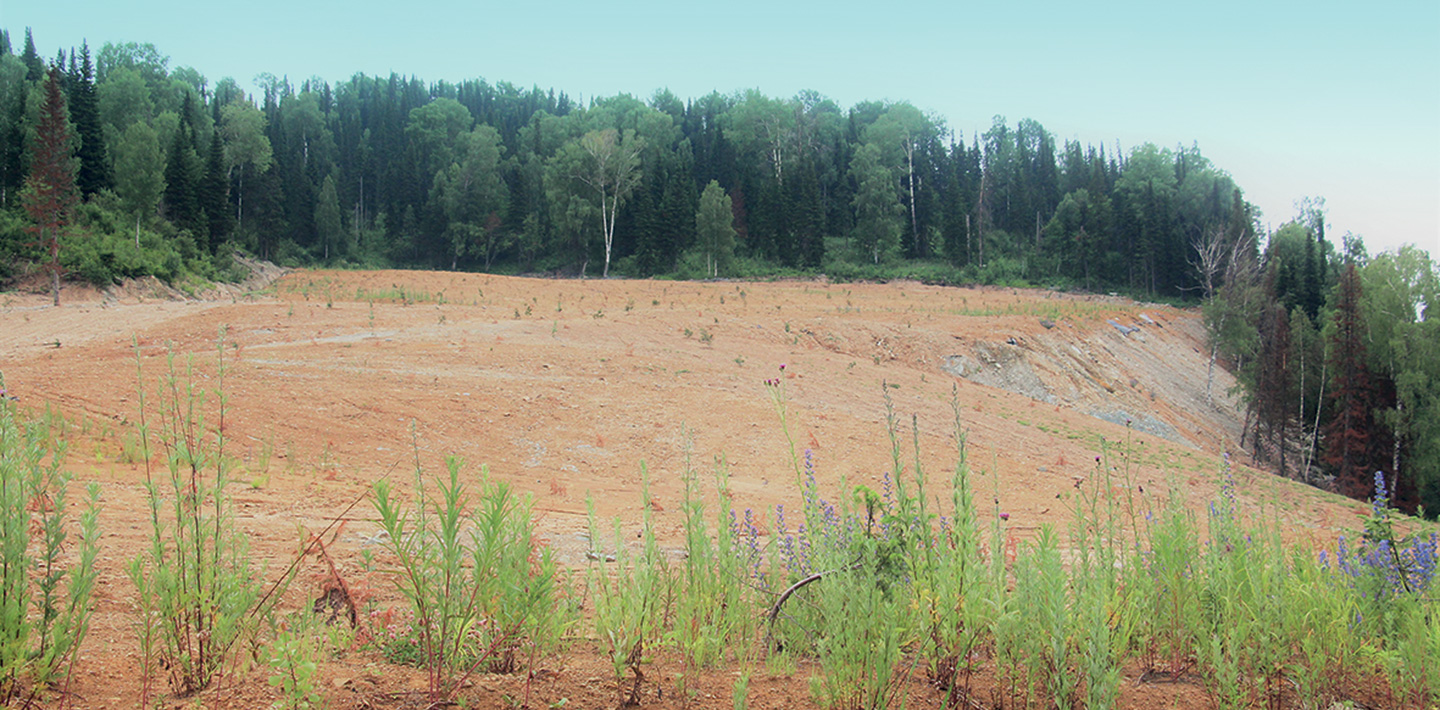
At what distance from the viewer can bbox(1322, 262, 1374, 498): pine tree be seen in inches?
1209

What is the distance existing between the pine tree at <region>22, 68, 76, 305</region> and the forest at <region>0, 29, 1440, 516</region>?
121 mm

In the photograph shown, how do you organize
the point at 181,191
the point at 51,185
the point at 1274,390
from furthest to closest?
1. the point at 181,191
2. the point at 1274,390
3. the point at 51,185

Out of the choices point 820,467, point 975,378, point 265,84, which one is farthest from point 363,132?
point 820,467

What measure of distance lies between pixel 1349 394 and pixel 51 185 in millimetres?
48202

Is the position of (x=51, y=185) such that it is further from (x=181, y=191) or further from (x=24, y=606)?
(x=24, y=606)

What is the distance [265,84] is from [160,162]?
99315 millimetres

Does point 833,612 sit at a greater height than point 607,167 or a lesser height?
lesser

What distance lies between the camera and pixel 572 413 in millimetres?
14039

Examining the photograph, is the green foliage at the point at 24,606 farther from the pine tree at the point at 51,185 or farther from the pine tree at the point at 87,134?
the pine tree at the point at 87,134

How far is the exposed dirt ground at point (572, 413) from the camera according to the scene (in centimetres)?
386

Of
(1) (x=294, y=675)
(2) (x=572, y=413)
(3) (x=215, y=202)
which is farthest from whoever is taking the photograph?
(3) (x=215, y=202)

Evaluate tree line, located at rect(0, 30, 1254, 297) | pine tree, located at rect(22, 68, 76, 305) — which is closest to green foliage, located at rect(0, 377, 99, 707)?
pine tree, located at rect(22, 68, 76, 305)

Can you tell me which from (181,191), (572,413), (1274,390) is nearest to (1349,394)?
(1274,390)

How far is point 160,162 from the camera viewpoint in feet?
140
